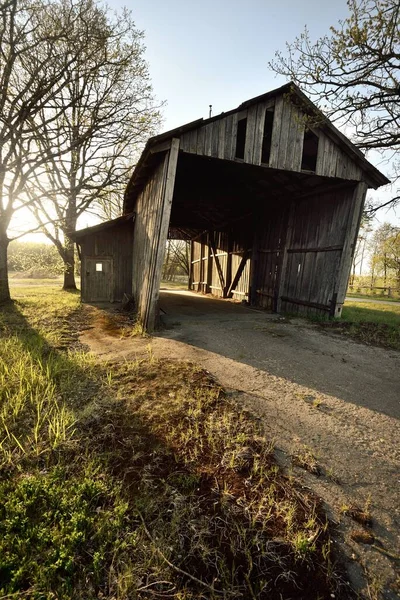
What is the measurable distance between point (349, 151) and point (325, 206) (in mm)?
1856

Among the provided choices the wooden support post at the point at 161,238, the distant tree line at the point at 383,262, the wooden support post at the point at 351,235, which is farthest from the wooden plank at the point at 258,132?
the distant tree line at the point at 383,262

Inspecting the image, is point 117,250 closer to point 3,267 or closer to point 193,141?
point 3,267

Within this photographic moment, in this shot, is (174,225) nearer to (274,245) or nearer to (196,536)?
(274,245)

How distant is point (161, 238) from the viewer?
739 centimetres

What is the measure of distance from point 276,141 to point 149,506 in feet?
29.2

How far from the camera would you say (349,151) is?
8375 millimetres

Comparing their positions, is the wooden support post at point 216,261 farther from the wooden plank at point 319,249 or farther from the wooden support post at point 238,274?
the wooden plank at point 319,249

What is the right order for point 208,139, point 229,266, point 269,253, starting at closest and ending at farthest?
point 208,139 → point 269,253 → point 229,266

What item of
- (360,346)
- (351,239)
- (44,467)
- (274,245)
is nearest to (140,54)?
(274,245)

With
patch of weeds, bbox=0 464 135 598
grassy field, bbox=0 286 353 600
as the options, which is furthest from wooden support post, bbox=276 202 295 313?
patch of weeds, bbox=0 464 135 598

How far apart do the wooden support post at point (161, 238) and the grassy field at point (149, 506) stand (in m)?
3.96

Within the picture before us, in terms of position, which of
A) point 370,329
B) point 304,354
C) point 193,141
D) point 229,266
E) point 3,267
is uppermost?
point 193,141

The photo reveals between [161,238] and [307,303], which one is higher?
[161,238]

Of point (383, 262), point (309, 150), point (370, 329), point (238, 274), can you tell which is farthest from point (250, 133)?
point (383, 262)
